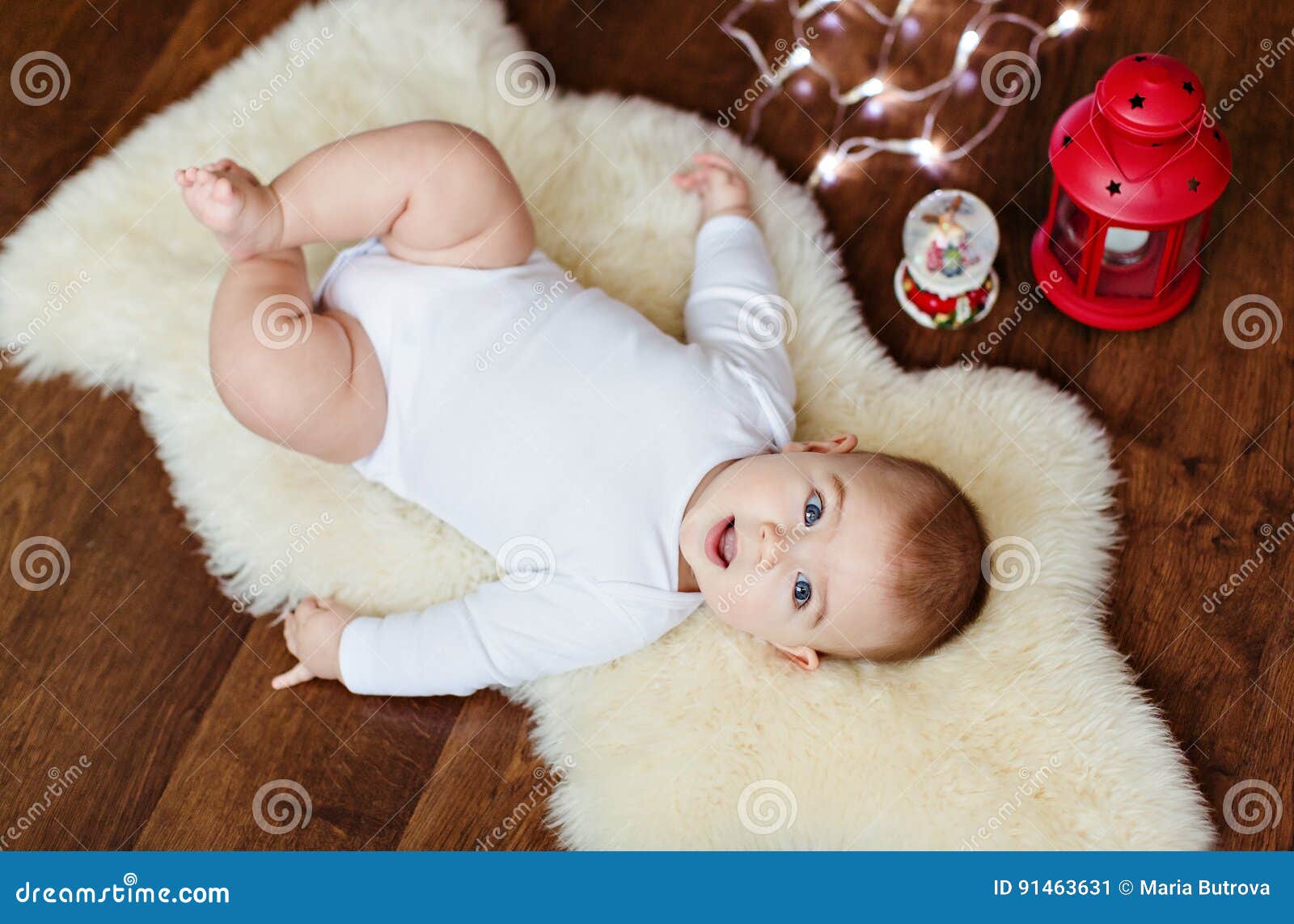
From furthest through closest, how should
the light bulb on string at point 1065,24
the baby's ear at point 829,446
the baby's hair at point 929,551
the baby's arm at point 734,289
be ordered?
the light bulb on string at point 1065,24, the baby's arm at point 734,289, the baby's ear at point 829,446, the baby's hair at point 929,551

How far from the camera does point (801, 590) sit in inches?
45.6

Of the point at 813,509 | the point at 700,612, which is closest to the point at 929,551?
the point at 813,509

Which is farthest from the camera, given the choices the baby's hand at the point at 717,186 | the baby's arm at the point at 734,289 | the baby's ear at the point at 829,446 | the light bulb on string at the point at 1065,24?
the light bulb on string at the point at 1065,24

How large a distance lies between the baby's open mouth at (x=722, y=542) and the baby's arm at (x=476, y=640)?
129 millimetres

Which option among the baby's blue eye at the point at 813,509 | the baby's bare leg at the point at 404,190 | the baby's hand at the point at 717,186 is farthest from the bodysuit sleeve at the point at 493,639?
the baby's hand at the point at 717,186

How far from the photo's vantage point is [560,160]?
4.99 ft

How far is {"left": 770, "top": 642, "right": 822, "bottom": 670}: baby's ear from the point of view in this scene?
1.23 metres

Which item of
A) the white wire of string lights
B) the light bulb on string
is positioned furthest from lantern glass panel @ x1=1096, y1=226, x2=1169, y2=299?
the light bulb on string

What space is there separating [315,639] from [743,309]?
61cm

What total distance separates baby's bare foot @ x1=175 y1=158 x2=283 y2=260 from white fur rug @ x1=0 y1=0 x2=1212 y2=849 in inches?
8.1

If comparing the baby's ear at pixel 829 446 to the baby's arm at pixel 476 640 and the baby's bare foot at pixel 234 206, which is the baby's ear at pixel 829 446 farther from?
the baby's bare foot at pixel 234 206

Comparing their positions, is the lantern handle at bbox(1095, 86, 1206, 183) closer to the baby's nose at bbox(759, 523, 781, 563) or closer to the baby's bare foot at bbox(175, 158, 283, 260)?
the baby's nose at bbox(759, 523, 781, 563)

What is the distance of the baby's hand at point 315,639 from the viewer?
1.30 m
